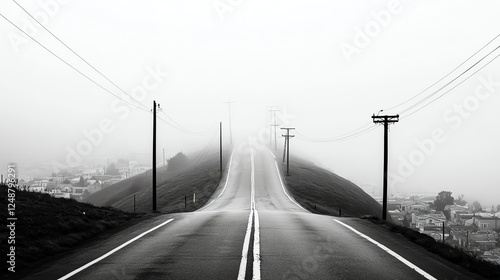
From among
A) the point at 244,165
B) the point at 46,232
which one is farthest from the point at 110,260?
the point at 244,165

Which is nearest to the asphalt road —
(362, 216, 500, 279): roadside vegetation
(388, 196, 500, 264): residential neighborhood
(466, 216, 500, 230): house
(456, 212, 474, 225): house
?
(362, 216, 500, 279): roadside vegetation

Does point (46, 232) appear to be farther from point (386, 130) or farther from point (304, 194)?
point (304, 194)

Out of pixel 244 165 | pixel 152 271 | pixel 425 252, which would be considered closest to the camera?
pixel 152 271

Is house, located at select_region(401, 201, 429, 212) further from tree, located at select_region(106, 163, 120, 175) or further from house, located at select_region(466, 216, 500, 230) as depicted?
tree, located at select_region(106, 163, 120, 175)

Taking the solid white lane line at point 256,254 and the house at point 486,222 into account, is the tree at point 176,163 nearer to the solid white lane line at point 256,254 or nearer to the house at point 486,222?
the house at point 486,222

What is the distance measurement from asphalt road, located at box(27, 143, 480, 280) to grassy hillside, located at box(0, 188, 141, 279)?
800 mm

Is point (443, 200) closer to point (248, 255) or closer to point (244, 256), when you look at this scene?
point (248, 255)

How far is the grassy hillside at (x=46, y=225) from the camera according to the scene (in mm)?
11378

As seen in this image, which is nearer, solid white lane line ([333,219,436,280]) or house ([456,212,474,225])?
solid white lane line ([333,219,436,280])

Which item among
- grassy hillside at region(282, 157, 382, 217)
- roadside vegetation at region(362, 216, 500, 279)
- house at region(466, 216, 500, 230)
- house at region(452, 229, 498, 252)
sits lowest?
house at region(466, 216, 500, 230)

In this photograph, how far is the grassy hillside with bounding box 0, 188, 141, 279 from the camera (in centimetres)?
1138

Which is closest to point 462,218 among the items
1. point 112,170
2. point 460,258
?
point 460,258

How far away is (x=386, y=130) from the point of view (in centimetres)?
3331

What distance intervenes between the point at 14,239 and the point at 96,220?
6.13m
